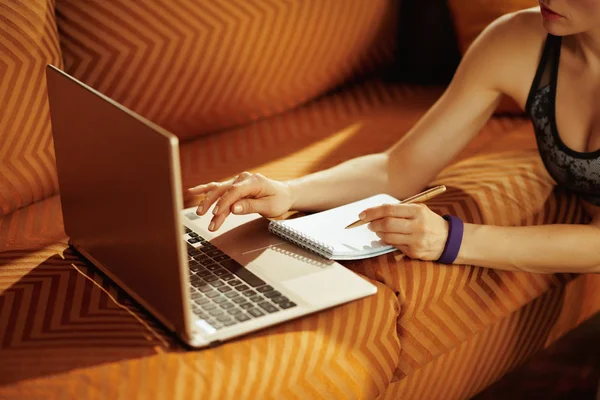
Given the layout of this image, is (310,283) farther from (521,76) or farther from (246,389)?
(521,76)

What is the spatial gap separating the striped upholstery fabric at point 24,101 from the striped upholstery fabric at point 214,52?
0.10 meters

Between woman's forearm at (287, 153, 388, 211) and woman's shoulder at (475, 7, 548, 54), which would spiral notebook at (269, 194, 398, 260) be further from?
woman's shoulder at (475, 7, 548, 54)

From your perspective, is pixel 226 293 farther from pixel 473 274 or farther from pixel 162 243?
pixel 473 274

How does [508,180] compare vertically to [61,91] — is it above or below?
below

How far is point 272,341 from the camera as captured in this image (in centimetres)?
104

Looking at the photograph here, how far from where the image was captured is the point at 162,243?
942 mm

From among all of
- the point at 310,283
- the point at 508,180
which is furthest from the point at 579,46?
the point at 310,283

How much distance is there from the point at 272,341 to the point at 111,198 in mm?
279

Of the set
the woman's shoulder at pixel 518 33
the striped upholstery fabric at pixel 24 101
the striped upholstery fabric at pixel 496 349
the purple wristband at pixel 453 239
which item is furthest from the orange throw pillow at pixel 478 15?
the striped upholstery fabric at pixel 24 101

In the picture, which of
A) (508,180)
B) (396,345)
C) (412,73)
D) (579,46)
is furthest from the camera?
(412,73)

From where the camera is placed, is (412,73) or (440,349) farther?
(412,73)

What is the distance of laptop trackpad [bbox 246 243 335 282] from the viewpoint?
111cm

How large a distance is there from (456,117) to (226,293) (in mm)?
623

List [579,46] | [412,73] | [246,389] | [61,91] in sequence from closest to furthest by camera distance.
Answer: [246,389], [61,91], [579,46], [412,73]
